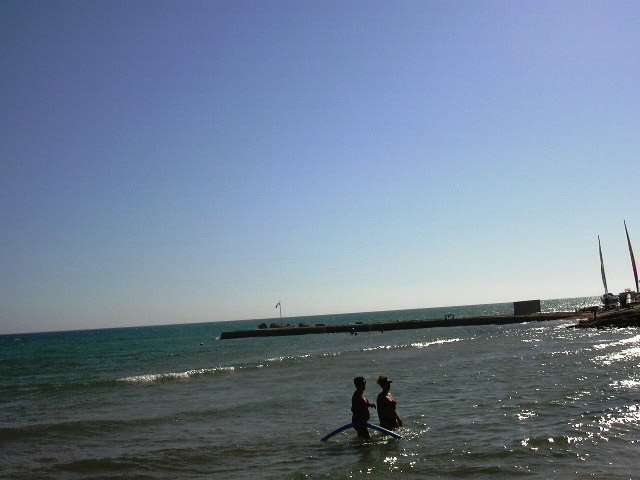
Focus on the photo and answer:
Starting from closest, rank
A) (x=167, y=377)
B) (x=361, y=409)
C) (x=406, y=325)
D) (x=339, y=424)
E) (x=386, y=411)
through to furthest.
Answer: (x=361, y=409) → (x=386, y=411) → (x=339, y=424) → (x=167, y=377) → (x=406, y=325)

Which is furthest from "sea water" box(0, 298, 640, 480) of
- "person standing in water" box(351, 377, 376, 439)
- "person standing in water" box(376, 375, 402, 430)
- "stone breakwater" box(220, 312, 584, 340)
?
"stone breakwater" box(220, 312, 584, 340)

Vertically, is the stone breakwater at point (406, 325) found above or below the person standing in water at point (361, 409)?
below

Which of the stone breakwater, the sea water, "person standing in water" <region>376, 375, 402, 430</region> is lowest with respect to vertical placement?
the stone breakwater

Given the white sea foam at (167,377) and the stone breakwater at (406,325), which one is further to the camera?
the stone breakwater at (406,325)

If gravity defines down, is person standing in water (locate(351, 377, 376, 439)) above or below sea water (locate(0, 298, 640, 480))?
above

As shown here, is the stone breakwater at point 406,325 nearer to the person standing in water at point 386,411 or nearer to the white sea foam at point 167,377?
the white sea foam at point 167,377

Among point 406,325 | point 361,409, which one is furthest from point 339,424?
point 406,325

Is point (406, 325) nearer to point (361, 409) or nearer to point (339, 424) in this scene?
point (339, 424)

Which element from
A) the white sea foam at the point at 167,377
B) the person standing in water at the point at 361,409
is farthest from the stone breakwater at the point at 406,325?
the person standing in water at the point at 361,409

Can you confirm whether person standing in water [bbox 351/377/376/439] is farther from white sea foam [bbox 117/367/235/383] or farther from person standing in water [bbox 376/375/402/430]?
white sea foam [bbox 117/367/235/383]

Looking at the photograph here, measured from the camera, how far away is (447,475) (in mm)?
10250

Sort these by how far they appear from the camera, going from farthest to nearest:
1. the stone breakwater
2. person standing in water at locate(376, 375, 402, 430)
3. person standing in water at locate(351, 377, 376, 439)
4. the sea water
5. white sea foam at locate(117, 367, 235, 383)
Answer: the stone breakwater
white sea foam at locate(117, 367, 235, 383)
person standing in water at locate(376, 375, 402, 430)
person standing in water at locate(351, 377, 376, 439)
the sea water

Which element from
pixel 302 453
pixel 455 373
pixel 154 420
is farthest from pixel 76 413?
pixel 455 373

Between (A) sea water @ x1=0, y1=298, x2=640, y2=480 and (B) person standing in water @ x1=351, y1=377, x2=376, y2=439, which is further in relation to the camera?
(B) person standing in water @ x1=351, y1=377, x2=376, y2=439
